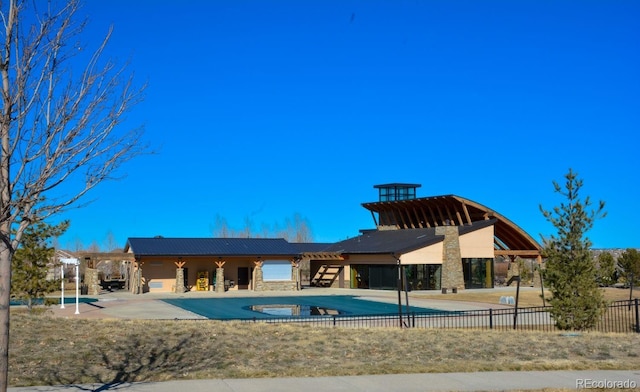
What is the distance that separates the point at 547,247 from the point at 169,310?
18.2 metres

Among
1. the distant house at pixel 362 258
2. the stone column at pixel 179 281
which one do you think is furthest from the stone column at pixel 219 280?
the stone column at pixel 179 281

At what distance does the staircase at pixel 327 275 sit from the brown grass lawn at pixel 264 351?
37076 mm

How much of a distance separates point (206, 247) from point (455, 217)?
20479 mm

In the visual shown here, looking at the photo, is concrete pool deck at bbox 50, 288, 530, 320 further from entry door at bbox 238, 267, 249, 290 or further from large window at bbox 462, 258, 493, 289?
large window at bbox 462, 258, 493, 289

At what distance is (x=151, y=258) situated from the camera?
46.0m

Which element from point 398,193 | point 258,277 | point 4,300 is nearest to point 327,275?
point 258,277

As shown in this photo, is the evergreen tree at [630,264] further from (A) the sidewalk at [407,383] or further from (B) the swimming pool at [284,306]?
(A) the sidewalk at [407,383]

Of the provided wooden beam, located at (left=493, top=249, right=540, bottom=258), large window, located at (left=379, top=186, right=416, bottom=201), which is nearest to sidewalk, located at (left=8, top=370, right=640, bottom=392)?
wooden beam, located at (left=493, top=249, right=540, bottom=258)

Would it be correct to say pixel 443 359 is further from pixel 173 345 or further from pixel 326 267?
pixel 326 267

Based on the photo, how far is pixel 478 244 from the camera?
51312mm

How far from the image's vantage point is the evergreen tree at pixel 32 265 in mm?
24312

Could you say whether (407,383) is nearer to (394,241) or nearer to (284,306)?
(284,306)

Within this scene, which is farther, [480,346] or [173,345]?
[480,346]

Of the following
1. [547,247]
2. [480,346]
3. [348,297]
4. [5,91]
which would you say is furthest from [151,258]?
[5,91]
